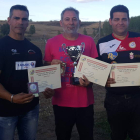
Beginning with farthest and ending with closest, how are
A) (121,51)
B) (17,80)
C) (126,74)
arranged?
(121,51) < (126,74) < (17,80)

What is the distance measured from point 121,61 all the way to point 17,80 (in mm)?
1616

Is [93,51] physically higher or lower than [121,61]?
higher

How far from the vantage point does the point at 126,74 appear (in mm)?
3236

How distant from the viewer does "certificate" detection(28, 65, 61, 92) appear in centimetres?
298

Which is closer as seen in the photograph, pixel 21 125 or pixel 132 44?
pixel 21 125

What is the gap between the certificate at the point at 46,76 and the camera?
2.98 m

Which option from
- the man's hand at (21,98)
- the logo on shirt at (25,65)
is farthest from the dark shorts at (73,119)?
the logo on shirt at (25,65)

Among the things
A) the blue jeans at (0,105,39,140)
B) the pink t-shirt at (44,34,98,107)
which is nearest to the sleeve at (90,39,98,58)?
the pink t-shirt at (44,34,98,107)

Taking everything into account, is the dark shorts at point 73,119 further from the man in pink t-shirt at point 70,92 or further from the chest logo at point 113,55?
the chest logo at point 113,55

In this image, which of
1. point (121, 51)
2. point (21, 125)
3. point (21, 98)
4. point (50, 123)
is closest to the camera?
point (21, 98)

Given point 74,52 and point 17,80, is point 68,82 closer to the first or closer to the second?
point 74,52

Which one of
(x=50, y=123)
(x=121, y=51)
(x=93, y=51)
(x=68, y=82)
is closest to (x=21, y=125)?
(x=68, y=82)

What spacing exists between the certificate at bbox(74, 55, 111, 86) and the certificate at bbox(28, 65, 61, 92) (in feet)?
0.97

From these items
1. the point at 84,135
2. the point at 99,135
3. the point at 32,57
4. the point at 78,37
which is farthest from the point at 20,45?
the point at 99,135
